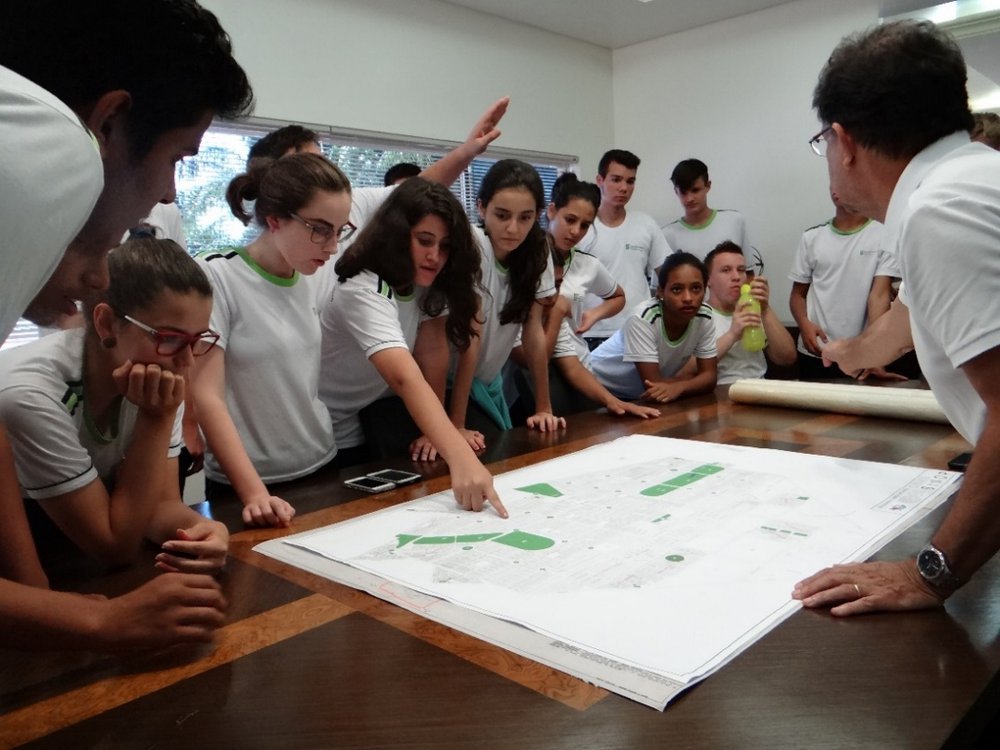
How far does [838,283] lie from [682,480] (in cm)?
260

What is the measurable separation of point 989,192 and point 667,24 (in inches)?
178

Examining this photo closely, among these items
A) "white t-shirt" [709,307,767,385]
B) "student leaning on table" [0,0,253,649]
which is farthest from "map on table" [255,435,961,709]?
"white t-shirt" [709,307,767,385]

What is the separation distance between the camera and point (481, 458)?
153cm

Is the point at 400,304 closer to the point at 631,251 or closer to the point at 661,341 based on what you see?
the point at 661,341

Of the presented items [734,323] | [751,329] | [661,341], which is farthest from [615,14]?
[751,329]

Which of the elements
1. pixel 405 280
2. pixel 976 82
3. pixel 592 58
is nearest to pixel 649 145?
pixel 592 58

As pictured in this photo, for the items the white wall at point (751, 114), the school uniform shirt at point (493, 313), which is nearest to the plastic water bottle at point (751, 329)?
the school uniform shirt at point (493, 313)

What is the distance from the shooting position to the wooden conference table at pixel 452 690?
23.1 inches

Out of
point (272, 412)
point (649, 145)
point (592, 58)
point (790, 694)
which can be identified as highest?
point (592, 58)

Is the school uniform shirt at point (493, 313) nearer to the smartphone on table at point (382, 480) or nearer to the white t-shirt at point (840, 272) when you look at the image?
the smartphone on table at point (382, 480)

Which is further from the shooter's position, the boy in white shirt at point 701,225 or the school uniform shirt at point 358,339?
the boy in white shirt at point 701,225

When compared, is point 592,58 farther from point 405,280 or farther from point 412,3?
point 405,280

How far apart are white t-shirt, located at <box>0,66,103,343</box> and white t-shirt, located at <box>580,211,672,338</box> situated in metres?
3.94

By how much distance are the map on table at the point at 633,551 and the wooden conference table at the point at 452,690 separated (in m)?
0.03
